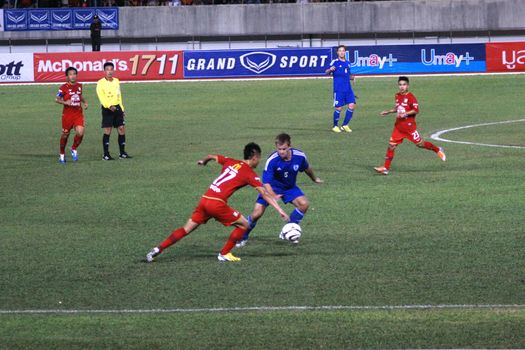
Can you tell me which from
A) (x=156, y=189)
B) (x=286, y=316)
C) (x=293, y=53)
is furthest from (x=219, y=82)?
(x=286, y=316)

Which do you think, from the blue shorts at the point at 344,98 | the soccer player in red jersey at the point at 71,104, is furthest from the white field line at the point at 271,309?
the blue shorts at the point at 344,98

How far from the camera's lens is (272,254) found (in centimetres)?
1570

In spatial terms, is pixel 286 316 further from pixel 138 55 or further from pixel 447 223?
pixel 138 55

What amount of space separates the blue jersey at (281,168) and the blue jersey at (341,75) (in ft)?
59.5

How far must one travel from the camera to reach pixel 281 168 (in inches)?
634

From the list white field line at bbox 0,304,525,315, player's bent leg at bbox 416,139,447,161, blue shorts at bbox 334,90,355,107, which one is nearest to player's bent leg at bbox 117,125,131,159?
player's bent leg at bbox 416,139,447,161

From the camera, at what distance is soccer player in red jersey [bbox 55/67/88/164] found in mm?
27094

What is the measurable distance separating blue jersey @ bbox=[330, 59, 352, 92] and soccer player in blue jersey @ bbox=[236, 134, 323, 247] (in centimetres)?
1795

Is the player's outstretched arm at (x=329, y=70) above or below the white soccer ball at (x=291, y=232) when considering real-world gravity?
above

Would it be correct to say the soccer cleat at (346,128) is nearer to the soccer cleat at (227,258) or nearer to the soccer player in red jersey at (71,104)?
the soccer player in red jersey at (71,104)

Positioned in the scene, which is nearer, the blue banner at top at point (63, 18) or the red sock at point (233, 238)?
the red sock at point (233, 238)

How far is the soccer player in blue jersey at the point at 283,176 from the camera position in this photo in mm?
15812

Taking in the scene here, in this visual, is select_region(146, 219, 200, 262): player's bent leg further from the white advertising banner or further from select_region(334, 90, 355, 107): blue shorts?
the white advertising banner

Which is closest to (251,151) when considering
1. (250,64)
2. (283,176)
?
(283,176)
